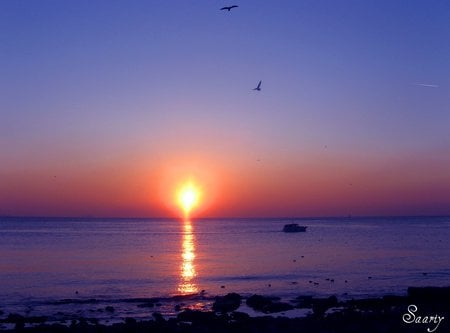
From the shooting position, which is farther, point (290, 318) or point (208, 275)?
point (208, 275)

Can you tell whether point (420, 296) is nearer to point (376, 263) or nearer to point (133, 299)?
point (133, 299)

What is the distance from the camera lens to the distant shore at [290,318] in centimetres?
2669

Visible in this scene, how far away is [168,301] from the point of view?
41031mm

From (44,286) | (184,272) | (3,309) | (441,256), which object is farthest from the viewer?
(441,256)

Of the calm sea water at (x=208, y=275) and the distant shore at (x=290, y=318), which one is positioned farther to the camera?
the calm sea water at (x=208, y=275)

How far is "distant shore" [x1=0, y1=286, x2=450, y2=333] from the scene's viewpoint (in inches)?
1051

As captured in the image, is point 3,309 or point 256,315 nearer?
point 256,315

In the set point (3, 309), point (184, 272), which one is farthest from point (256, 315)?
point (184, 272)

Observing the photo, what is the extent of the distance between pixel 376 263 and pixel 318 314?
40411 mm

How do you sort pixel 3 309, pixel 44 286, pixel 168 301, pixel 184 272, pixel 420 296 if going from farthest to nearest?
pixel 184 272
pixel 44 286
pixel 168 301
pixel 3 309
pixel 420 296

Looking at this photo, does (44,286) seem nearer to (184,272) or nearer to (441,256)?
(184,272)

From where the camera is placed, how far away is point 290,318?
101ft

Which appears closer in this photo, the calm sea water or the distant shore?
the distant shore

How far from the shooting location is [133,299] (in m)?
42.2
